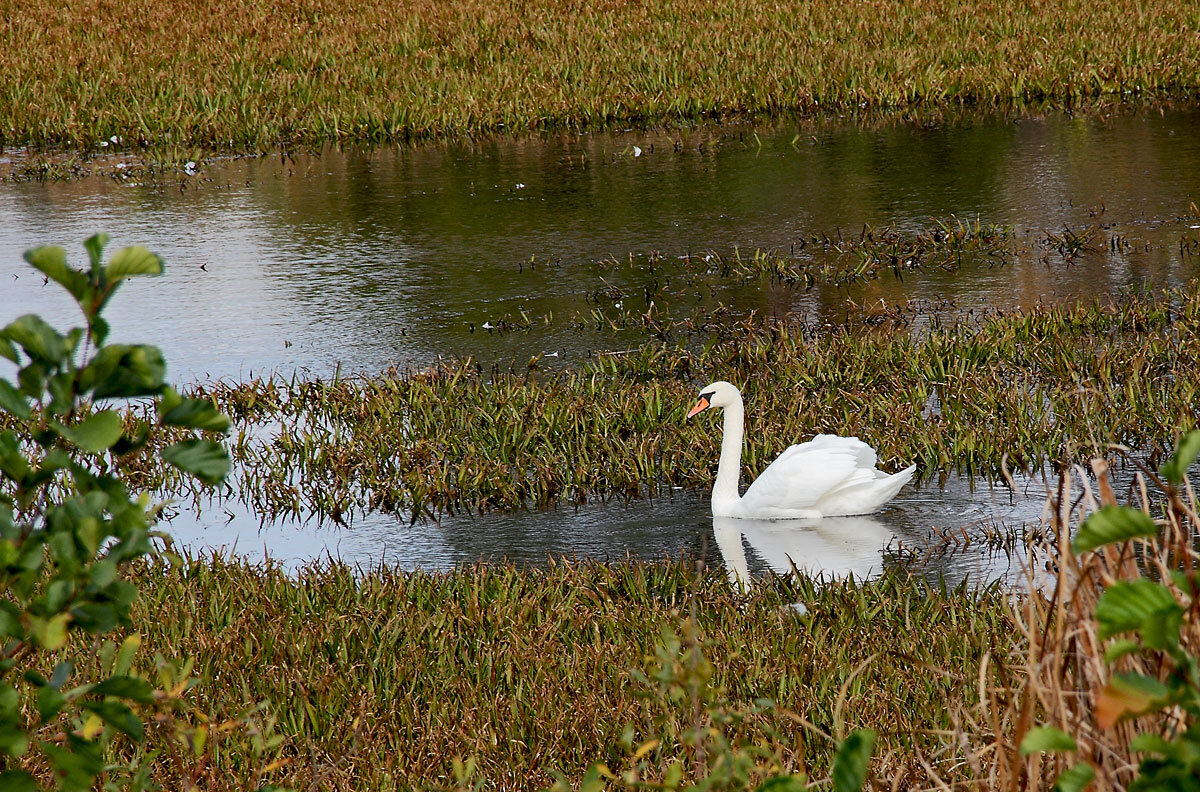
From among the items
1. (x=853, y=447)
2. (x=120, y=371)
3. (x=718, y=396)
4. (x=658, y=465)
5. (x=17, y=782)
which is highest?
(x=120, y=371)

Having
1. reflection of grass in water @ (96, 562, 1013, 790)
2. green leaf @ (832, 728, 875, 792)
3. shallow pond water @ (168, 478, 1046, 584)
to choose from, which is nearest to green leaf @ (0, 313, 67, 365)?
green leaf @ (832, 728, 875, 792)

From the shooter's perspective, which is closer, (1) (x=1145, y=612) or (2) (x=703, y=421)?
(1) (x=1145, y=612)

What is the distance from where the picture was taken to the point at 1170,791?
4.76ft

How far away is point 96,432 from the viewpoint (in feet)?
5.25

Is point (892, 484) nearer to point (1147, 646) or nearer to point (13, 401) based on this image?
point (1147, 646)

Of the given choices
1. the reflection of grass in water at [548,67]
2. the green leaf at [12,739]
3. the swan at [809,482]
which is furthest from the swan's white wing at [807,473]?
the reflection of grass in water at [548,67]

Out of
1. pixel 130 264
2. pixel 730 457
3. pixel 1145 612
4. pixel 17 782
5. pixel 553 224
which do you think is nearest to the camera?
pixel 1145 612

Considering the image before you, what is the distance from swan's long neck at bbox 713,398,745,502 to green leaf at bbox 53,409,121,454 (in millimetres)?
4610

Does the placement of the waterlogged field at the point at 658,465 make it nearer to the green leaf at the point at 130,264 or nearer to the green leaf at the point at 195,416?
the green leaf at the point at 195,416

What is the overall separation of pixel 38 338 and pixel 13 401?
0.09 m

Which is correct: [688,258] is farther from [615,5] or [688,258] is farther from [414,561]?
[615,5]

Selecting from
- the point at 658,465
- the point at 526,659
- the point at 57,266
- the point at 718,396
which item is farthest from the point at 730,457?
the point at 57,266

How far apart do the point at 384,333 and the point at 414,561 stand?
3727 millimetres

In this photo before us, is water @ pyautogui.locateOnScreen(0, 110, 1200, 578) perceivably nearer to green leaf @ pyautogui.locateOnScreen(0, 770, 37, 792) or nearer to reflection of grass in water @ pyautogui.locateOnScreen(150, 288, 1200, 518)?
reflection of grass in water @ pyautogui.locateOnScreen(150, 288, 1200, 518)
